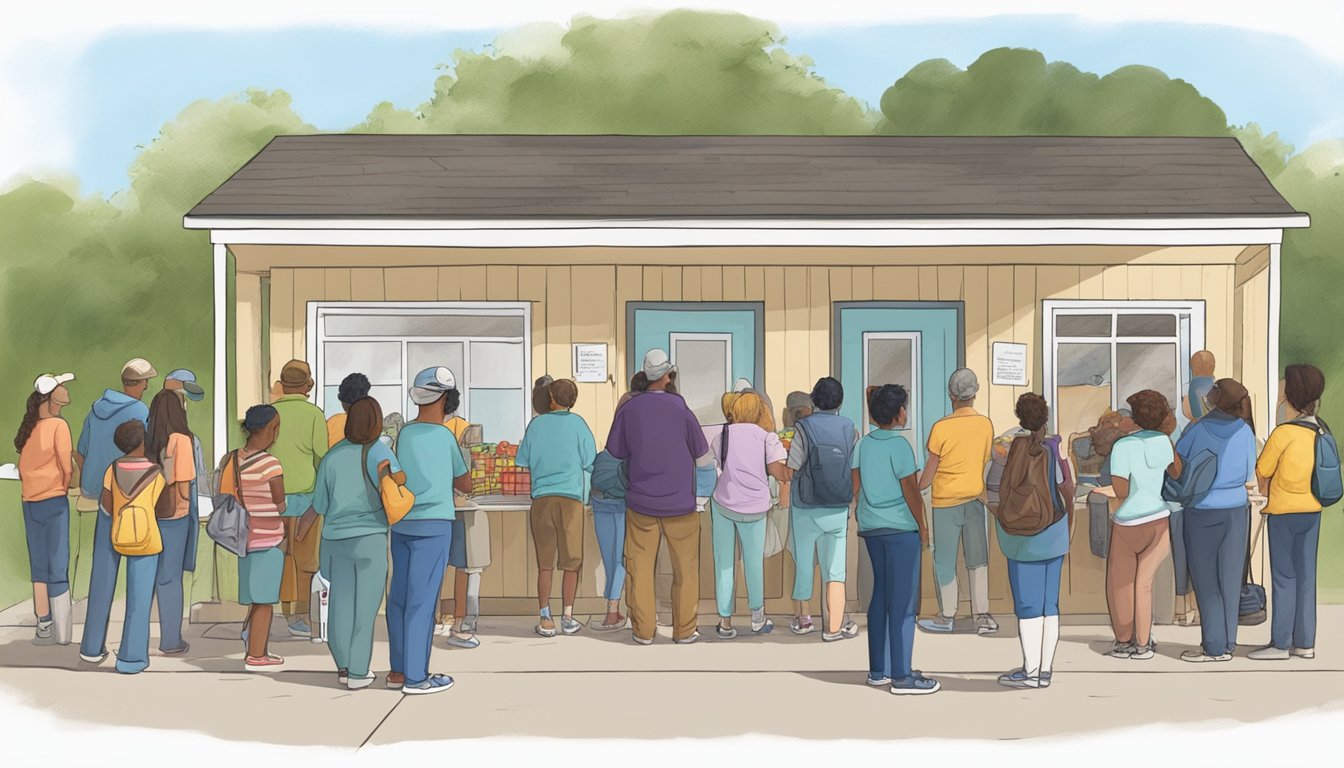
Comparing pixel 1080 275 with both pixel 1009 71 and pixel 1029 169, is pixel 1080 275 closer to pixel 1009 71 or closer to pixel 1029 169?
pixel 1029 169

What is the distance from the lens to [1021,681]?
828 cm

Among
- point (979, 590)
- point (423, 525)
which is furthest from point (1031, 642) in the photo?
point (423, 525)

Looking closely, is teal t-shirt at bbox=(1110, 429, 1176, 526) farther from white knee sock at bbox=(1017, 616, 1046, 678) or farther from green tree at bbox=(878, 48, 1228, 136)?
green tree at bbox=(878, 48, 1228, 136)

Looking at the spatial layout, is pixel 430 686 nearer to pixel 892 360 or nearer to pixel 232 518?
pixel 232 518

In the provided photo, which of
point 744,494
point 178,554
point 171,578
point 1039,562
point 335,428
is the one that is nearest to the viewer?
point 1039,562

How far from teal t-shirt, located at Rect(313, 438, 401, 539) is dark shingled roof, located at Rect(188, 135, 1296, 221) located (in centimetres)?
314

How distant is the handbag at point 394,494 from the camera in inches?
305

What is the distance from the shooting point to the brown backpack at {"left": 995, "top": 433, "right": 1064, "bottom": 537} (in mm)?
7871

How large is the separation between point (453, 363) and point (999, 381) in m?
4.29

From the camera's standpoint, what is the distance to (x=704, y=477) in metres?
A: 10.4

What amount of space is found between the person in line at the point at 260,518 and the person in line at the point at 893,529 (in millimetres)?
3451

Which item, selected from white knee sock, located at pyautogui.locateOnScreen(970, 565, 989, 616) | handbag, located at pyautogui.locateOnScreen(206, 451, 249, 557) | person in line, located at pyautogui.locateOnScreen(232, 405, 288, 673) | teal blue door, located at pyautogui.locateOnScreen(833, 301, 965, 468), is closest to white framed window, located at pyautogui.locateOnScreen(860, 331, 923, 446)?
teal blue door, located at pyautogui.locateOnScreen(833, 301, 965, 468)

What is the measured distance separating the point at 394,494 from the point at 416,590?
1.85 ft

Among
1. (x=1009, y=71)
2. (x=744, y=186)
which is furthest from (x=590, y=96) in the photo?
(x=744, y=186)
